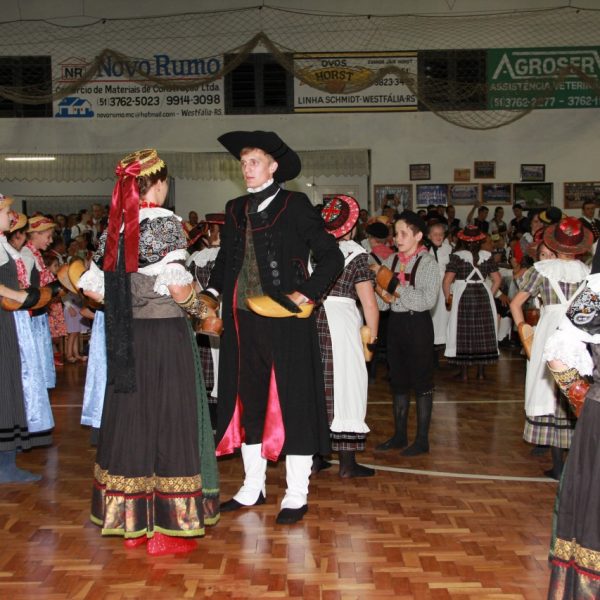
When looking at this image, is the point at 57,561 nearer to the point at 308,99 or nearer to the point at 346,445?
the point at 346,445

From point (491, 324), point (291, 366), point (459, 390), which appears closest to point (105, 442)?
point (291, 366)

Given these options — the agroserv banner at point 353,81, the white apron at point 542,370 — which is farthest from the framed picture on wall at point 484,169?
the white apron at point 542,370

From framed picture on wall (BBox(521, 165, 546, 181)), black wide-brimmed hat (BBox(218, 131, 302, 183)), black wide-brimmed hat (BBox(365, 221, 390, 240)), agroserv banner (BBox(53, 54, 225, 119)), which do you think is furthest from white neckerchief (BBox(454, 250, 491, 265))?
agroserv banner (BBox(53, 54, 225, 119))

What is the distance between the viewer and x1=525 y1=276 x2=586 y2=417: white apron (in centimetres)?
458

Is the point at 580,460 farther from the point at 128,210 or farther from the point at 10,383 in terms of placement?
the point at 10,383

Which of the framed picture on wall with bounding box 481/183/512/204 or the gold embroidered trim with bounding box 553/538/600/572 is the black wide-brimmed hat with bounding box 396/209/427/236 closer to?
the gold embroidered trim with bounding box 553/538/600/572

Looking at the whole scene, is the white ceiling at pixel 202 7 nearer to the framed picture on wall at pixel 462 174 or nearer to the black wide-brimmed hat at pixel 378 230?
the framed picture on wall at pixel 462 174

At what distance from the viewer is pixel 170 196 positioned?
16203 millimetres

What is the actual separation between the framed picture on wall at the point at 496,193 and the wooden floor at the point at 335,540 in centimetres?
1082

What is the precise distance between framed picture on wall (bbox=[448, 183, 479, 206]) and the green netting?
1217 mm

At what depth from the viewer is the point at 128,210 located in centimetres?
339

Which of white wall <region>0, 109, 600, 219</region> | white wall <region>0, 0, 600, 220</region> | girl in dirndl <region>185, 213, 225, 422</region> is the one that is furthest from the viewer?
white wall <region>0, 109, 600, 219</region>

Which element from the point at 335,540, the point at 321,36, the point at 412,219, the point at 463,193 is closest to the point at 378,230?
the point at 412,219

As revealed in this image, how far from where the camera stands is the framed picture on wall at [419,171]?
1573 centimetres
